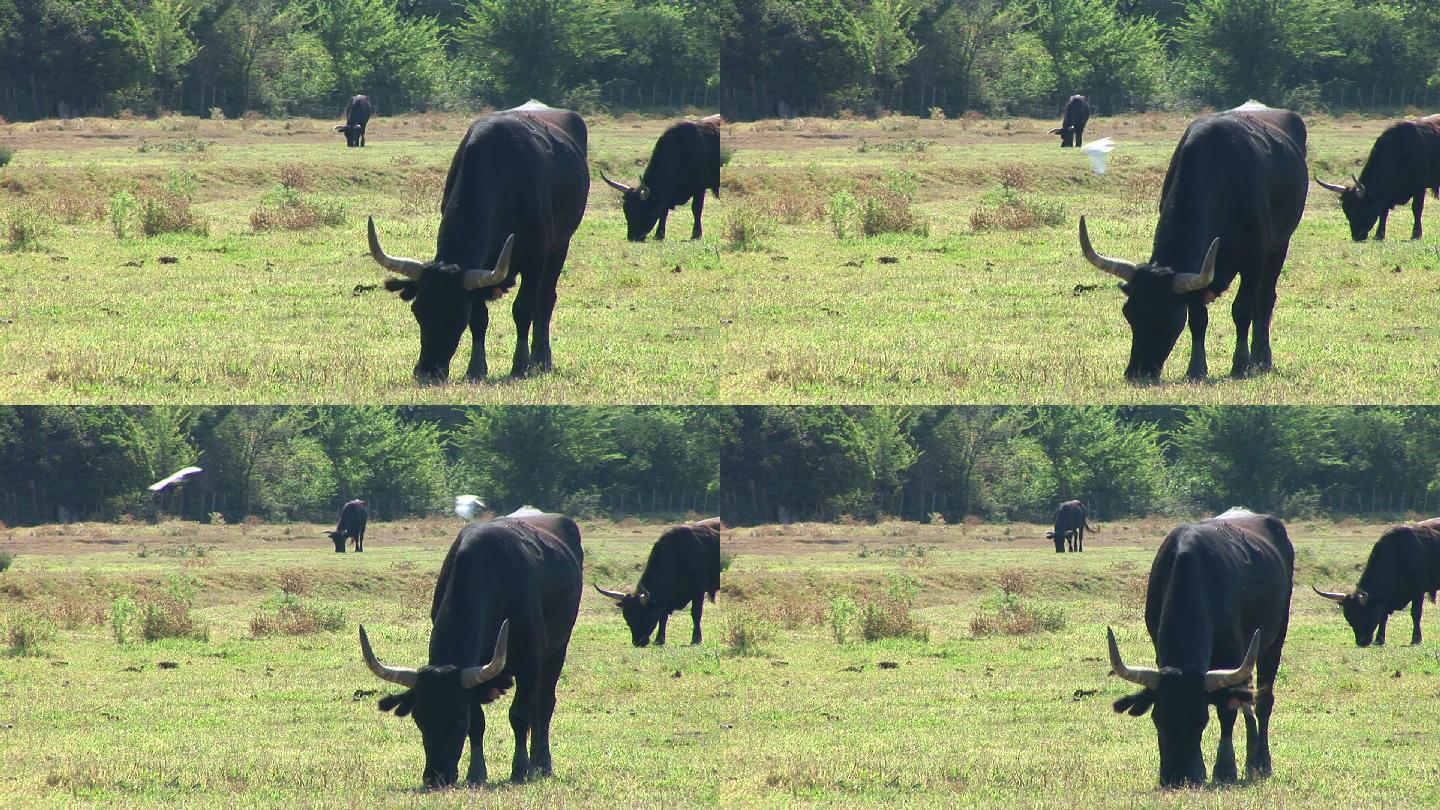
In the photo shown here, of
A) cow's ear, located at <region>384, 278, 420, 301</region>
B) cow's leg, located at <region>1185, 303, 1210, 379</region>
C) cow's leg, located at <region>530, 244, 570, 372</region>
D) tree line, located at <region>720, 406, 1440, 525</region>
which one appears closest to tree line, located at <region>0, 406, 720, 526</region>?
tree line, located at <region>720, 406, 1440, 525</region>

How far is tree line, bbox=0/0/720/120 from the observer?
59938 millimetres

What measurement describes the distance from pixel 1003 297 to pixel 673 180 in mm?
9204

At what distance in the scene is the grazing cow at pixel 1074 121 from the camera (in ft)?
157

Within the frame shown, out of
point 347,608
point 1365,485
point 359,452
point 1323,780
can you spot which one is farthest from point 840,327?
point 1365,485

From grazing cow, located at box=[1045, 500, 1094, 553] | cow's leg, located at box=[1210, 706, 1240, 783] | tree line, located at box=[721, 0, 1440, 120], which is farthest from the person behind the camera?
tree line, located at box=[721, 0, 1440, 120]

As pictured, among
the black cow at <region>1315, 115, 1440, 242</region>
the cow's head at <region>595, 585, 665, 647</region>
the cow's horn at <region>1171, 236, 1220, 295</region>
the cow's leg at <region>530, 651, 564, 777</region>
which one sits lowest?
the cow's head at <region>595, 585, 665, 647</region>

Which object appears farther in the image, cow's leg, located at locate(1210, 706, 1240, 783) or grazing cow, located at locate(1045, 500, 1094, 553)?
grazing cow, located at locate(1045, 500, 1094, 553)

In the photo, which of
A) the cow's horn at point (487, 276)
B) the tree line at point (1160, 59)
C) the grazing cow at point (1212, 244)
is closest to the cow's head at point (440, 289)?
the cow's horn at point (487, 276)

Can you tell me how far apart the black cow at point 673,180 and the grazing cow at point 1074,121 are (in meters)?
19.0

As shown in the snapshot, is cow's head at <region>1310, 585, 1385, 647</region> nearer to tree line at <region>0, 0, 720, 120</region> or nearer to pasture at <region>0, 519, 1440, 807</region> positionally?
pasture at <region>0, 519, 1440, 807</region>

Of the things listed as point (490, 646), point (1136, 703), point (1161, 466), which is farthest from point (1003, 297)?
point (1161, 466)

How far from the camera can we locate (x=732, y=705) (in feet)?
56.8

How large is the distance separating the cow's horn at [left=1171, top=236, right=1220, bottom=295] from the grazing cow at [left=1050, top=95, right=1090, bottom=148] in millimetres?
32988

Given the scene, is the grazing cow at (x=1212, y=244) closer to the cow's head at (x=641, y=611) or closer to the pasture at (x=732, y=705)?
the pasture at (x=732, y=705)
